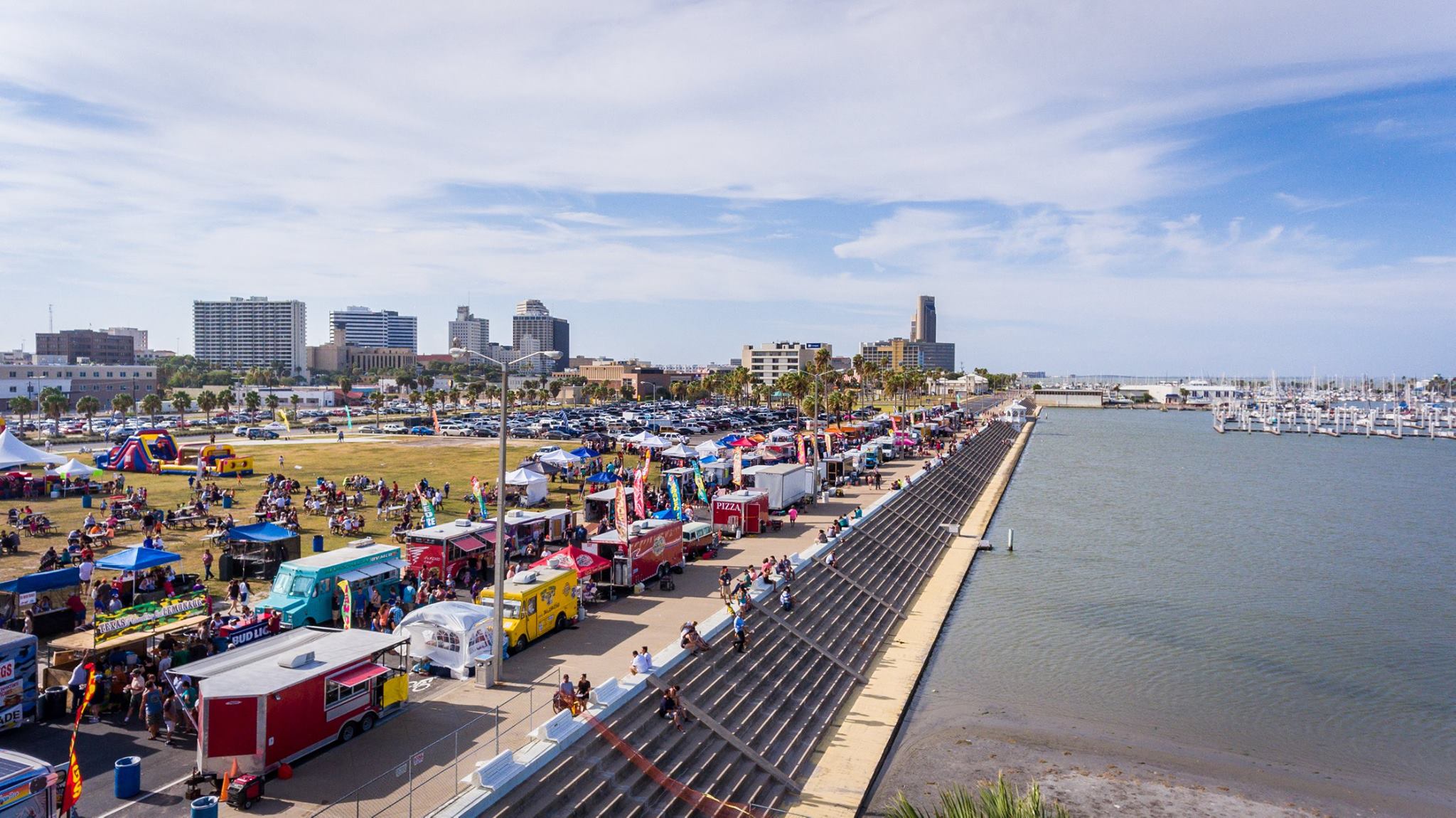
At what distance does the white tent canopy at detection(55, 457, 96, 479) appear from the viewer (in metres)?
44.5

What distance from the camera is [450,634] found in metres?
20.6

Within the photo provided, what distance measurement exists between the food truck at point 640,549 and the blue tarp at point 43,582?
1372cm

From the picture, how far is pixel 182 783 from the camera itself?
14688mm

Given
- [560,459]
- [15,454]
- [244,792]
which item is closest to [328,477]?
[560,459]

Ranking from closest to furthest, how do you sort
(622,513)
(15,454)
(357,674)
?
(357,674)
(622,513)
(15,454)

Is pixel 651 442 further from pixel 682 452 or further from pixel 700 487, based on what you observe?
pixel 700 487

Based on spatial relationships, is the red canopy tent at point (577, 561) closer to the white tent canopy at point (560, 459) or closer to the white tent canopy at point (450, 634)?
the white tent canopy at point (450, 634)

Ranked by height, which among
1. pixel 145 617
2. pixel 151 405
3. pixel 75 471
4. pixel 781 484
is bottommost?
pixel 145 617

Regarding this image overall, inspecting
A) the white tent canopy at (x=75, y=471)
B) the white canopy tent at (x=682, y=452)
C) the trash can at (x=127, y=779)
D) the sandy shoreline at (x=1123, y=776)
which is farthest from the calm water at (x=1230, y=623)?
the white tent canopy at (x=75, y=471)

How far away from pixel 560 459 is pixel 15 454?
26870mm

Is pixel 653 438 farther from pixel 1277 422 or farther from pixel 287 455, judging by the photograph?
pixel 1277 422

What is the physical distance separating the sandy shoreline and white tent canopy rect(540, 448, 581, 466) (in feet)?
104

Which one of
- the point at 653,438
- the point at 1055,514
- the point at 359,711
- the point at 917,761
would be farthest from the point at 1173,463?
the point at 359,711

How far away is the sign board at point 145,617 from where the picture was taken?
18.8m
